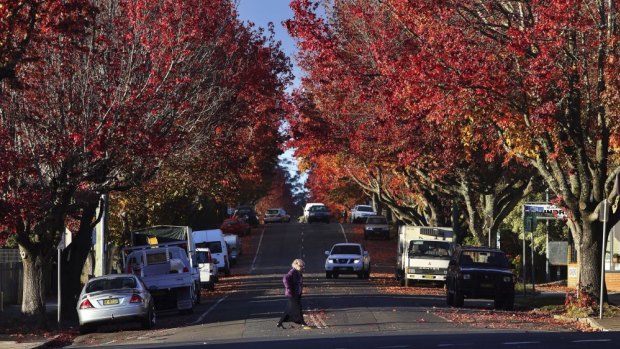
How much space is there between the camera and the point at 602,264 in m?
27.2

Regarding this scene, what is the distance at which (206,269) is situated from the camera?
46500mm

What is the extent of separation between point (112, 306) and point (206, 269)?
19.3 meters

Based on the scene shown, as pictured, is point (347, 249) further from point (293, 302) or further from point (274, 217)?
point (274, 217)

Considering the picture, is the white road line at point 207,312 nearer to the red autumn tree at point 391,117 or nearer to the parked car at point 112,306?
the parked car at point 112,306

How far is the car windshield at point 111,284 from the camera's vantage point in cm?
2781

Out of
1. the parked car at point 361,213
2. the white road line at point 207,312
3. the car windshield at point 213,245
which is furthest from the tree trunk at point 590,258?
the parked car at point 361,213

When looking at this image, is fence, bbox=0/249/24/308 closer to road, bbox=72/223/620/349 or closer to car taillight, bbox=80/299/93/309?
road, bbox=72/223/620/349

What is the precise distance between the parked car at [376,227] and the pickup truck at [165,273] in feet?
137

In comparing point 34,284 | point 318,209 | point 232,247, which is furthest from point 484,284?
point 318,209

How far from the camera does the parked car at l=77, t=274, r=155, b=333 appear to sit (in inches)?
1068

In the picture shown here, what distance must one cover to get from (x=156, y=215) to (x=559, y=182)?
2774cm

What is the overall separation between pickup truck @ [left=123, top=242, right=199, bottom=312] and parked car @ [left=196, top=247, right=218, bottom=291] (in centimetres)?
895

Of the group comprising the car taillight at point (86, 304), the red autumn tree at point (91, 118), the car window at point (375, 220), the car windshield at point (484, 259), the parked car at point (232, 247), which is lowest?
the parked car at point (232, 247)

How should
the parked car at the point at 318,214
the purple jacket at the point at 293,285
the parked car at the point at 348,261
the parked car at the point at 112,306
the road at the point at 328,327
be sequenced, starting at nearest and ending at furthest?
the road at the point at 328,327
the purple jacket at the point at 293,285
the parked car at the point at 112,306
the parked car at the point at 348,261
the parked car at the point at 318,214
